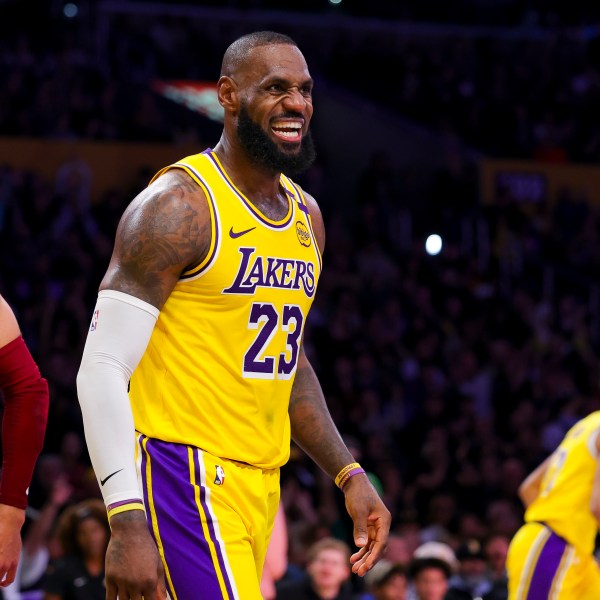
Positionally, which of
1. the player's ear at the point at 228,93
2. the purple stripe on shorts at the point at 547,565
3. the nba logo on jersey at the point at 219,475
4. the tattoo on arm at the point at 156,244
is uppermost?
the player's ear at the point at 228,93

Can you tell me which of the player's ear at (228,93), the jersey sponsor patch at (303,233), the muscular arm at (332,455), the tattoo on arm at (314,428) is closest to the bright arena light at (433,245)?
the muscular arm at (332,455)

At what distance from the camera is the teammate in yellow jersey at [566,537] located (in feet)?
17.8

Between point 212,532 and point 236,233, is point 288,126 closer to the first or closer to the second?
point 236,233

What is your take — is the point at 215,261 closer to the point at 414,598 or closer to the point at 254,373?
the point at 254,373

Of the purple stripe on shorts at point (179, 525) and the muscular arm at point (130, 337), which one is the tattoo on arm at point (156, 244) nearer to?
the muscular arm at point (130, 337)

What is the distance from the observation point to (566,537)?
17.9 ft

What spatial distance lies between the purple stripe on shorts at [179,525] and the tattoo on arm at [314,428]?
578mm

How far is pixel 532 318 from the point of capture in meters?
13.9

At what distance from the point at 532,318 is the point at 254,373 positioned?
10602 mm

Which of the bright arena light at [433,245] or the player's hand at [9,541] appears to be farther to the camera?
the bright arena light at [433,245]

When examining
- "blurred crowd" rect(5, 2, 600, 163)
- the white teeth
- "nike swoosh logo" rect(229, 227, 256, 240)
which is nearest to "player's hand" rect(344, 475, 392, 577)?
"nike swoosh logo" rect(229, 227, 256, 240)

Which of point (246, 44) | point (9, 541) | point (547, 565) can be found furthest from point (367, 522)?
point (547, 565)

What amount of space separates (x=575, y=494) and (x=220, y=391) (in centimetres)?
235

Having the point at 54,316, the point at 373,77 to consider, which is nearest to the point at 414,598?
the point at 54,316
